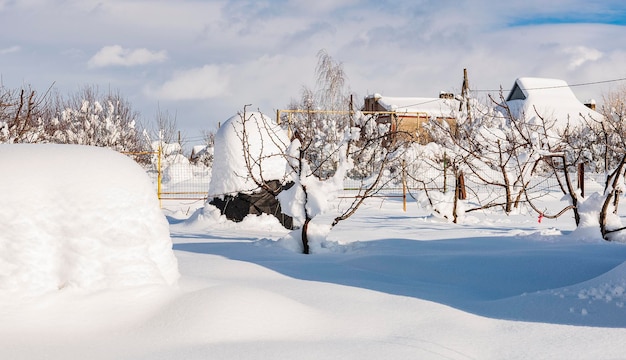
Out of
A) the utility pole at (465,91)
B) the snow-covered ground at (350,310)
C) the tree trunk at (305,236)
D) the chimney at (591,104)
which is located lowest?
the snow-covered ground at (350,310)

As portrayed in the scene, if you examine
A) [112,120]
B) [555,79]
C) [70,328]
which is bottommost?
[70,328]

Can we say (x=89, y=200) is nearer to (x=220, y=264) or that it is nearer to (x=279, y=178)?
(x=220, y=264)

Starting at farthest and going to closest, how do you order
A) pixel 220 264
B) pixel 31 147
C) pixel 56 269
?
pixel 220 264
pixel 31 147
pixel 56 269

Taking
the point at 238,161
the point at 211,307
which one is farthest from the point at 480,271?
the point at 238,161

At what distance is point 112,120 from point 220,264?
25805 millimetres

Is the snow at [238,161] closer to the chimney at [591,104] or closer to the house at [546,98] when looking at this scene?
the house at [546,98]

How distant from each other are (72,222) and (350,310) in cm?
203

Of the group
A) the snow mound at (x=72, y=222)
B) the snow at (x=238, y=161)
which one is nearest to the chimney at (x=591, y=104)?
the snow at (x=238, y=161)

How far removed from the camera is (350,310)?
4582 millimetres

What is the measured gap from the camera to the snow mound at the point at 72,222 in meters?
3.96

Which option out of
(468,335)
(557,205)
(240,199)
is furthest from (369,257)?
(557,205)

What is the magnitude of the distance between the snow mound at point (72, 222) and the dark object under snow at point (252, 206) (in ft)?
19.3

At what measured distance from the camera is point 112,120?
3016cm

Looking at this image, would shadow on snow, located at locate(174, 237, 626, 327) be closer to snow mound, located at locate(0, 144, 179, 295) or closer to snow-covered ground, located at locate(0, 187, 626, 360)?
snow-covered ground, located at locate(0, 187, 626, 360)
